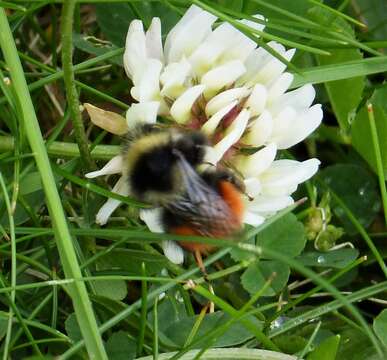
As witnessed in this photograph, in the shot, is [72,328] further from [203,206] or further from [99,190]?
[203,206]

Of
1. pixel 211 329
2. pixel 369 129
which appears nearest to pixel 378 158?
pixel 369 129

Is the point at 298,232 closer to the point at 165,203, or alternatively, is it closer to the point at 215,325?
the point at 215,325

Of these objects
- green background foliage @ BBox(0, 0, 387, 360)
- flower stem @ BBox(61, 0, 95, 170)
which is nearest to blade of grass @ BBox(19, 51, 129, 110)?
green background foliage @ BBox(0, 0, 387, 360)

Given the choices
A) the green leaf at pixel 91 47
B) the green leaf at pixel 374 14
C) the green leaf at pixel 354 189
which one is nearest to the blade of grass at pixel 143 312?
the green leaf at pixel 91 47

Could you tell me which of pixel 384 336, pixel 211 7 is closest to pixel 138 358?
pixel 384 336

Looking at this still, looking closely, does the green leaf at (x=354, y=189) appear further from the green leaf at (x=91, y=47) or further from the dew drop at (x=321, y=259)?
the green leaf at (x=91, y=47)

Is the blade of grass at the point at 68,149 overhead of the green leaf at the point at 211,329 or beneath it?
overhead

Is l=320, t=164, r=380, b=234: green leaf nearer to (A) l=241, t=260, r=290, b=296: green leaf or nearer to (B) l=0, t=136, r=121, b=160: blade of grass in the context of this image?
(A) l=241, t=260, r=290, b=296: green leaf
